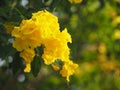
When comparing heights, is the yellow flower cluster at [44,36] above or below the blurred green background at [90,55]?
below

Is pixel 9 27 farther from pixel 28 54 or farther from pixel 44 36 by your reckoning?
pixel 44 36

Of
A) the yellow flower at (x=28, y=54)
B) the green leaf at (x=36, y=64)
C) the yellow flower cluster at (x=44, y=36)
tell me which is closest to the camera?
the yellow flower cluster at (x=44, y=36)

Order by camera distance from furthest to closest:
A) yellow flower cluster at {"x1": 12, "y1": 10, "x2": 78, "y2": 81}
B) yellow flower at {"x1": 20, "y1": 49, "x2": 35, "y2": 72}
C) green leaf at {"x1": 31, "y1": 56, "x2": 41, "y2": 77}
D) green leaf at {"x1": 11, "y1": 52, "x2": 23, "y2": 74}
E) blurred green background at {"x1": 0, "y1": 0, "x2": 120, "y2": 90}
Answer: blurred green background at {"x1": 0, "y1": 0, "x2": 120, "y2": 90}, green leaf at {"x1": 11, "y1": 52, "x2": 23, "y2": 74}, green leaf at {"x1": 31, "y1": 56, "x2": 41, "y2": 77}, yellow flower at {"x1": 20, "y1": 49, "x2": 35, "y2": 72}, yellow flower cluster at {"x1": 12, "y1": 10, "x2": 78, "y2": 81}

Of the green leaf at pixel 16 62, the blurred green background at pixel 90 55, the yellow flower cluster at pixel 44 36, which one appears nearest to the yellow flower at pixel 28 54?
the yellow flower cluster at pixel 44 36

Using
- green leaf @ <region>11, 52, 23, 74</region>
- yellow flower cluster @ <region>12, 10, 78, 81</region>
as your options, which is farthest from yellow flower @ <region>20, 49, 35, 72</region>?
green leaf @ <region>11, 52, 23, 74</region>

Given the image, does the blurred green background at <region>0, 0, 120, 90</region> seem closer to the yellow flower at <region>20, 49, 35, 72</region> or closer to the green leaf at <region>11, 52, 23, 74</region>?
the green leaf at <region>11, 52, 23, 74</region>

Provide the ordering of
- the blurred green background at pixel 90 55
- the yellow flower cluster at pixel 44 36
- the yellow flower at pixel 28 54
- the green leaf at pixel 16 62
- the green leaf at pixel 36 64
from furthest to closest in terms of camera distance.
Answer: the blurred green background at pixel 90 55 → the green leaf at pixel 16 62 → the green leaf at pixel 36 64 → the yellow flower at pixel 28 54 → the yellow flower cluster at pixel 44 36

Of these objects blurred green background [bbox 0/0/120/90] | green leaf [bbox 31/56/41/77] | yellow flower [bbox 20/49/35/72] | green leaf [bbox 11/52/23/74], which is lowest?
yellow flower [bbox 20/49/35/72]

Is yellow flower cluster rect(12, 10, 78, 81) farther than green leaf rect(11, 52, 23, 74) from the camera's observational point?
No

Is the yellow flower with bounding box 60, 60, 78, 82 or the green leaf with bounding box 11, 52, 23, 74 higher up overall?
the green leaf with bounding box 11, 52, 23, 74

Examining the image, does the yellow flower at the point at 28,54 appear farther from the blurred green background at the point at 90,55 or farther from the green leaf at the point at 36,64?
the blurred green background at the point at 90,55

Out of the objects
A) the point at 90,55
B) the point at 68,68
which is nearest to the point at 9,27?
the point at 68,68

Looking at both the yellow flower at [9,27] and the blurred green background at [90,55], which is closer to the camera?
the yellow flower at [9,27]

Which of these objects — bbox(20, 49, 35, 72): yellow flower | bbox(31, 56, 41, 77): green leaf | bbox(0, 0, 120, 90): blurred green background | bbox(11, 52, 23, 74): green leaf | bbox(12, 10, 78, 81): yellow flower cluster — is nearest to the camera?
bbox(12, 10, 78, 81): yellow flower cluster
